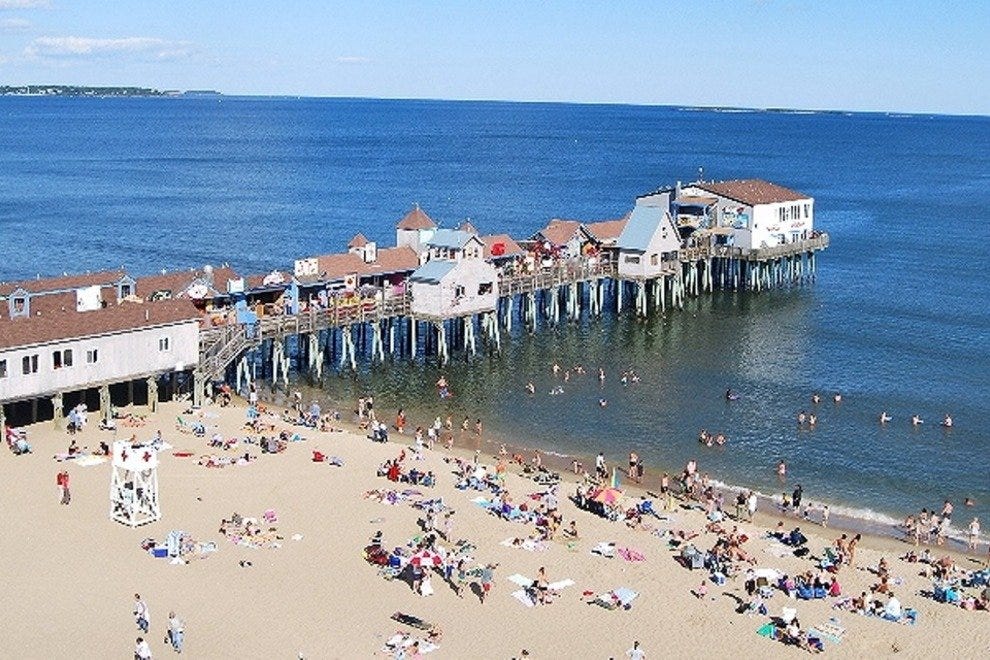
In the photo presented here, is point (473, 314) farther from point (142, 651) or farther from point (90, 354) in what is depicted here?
point (142, 651)

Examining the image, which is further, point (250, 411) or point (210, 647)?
point (250, 411)

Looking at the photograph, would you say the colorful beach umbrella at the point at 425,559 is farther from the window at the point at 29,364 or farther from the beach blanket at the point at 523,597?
the window at the point at 29,364

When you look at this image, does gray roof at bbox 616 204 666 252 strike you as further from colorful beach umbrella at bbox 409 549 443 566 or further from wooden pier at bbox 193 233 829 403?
colorful beach umbrella at bbox 409 549 443 566

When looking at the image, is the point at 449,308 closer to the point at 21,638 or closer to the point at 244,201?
the point at 21,638

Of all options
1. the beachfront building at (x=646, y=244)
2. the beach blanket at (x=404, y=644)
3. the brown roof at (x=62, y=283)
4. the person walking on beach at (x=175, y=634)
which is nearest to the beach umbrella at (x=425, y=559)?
the beach blanket at (x=404, y=644)

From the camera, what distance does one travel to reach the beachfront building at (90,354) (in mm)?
41438

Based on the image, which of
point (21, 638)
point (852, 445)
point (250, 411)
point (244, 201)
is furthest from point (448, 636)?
point (244, 201)

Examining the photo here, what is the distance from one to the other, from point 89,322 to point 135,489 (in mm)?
11761

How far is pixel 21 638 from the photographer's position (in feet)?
89.5

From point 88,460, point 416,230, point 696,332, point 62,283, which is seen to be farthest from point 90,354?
point 696,332

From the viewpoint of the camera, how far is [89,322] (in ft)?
143

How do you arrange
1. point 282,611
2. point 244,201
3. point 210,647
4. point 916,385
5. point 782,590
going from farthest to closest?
point 244,201
point 916,385
point 782,590
point 282,611
point 210,647

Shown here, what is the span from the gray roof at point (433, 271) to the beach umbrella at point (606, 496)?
73.6 feet

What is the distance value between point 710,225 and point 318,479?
48901mm
